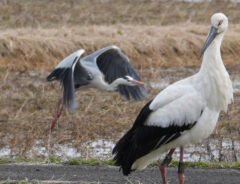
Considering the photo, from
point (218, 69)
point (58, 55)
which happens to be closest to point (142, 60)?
point (58, 55)

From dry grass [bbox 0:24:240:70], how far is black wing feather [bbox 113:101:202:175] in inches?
425

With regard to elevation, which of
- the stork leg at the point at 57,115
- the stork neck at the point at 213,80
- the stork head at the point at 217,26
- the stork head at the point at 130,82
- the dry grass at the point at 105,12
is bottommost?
the dry grass at the point at 105,12

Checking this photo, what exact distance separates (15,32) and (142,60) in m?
3.41

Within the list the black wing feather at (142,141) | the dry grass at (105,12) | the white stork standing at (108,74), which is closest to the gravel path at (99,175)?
the black wing feather at (142,141)

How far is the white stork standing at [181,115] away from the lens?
6.65 metres

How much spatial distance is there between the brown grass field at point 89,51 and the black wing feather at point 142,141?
9.31 ft

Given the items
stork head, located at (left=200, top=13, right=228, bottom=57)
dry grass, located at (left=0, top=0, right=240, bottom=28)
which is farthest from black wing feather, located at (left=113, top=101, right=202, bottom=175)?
dry grass, located at (left=0, top=0, right=240, bottom=28)

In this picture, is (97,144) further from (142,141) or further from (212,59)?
(212,59)

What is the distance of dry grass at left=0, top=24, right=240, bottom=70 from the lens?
18.1m

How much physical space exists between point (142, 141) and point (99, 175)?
1.14 m

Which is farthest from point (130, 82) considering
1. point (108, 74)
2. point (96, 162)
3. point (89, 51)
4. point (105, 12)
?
point (105, 12)

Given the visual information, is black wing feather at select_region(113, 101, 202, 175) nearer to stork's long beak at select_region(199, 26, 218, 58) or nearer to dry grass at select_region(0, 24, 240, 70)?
stork's long beak at select_region(199, 26, 218, 58)

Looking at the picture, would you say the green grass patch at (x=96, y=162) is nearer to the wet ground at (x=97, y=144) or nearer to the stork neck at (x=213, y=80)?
the wet ground at (x=97, y=144)

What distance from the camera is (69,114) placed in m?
12.5
